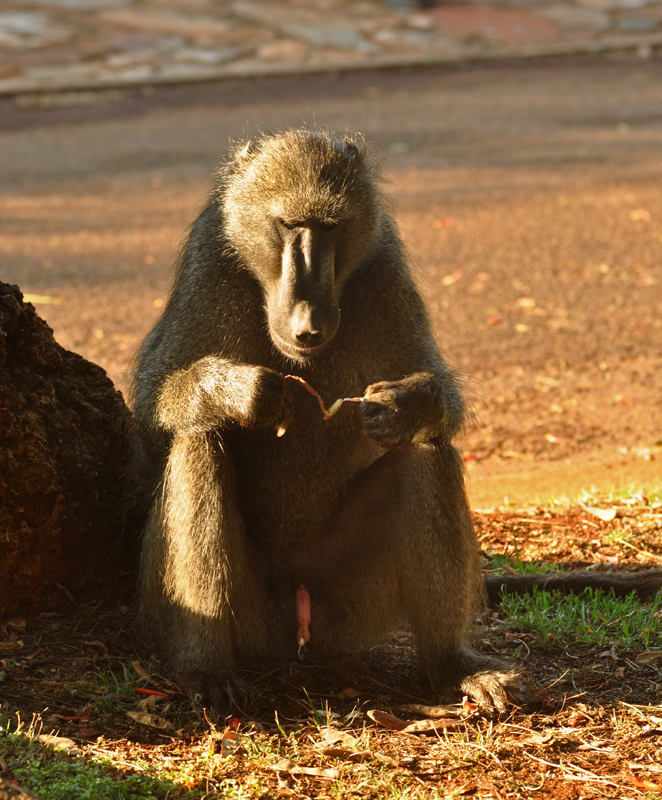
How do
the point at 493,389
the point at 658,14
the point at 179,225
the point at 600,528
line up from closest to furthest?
the point at 600,528 < the point at 493,389 < the point at 179,225 < the point at 658,14

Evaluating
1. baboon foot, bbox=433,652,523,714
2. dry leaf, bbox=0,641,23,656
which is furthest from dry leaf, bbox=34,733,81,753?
baboon foot, bbox=433,652,523,714

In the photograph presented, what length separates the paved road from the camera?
20.4ft

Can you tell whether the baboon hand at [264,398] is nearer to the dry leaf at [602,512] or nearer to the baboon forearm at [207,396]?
the baboon forearm at [207,396]

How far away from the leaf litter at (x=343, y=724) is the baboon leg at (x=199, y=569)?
11cm

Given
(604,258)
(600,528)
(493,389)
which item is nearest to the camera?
(600,528)

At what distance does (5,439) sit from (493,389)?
12.6ft

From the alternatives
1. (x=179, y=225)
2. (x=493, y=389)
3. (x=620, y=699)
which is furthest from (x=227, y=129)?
(x=620, y=699)

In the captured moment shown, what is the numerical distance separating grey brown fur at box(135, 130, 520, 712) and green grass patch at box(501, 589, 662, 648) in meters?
0.42

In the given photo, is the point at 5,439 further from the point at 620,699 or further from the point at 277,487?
the point at 620,699

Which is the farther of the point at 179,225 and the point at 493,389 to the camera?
the point at 179,225

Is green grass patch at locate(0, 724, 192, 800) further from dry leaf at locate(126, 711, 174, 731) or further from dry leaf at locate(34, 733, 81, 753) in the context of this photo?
dry leaf at locate(126, 711, 174, 731)

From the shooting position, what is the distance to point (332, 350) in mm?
3479

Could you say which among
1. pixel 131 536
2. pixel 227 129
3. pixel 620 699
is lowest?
pixel 620 699

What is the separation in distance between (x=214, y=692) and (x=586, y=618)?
142 centimetres
